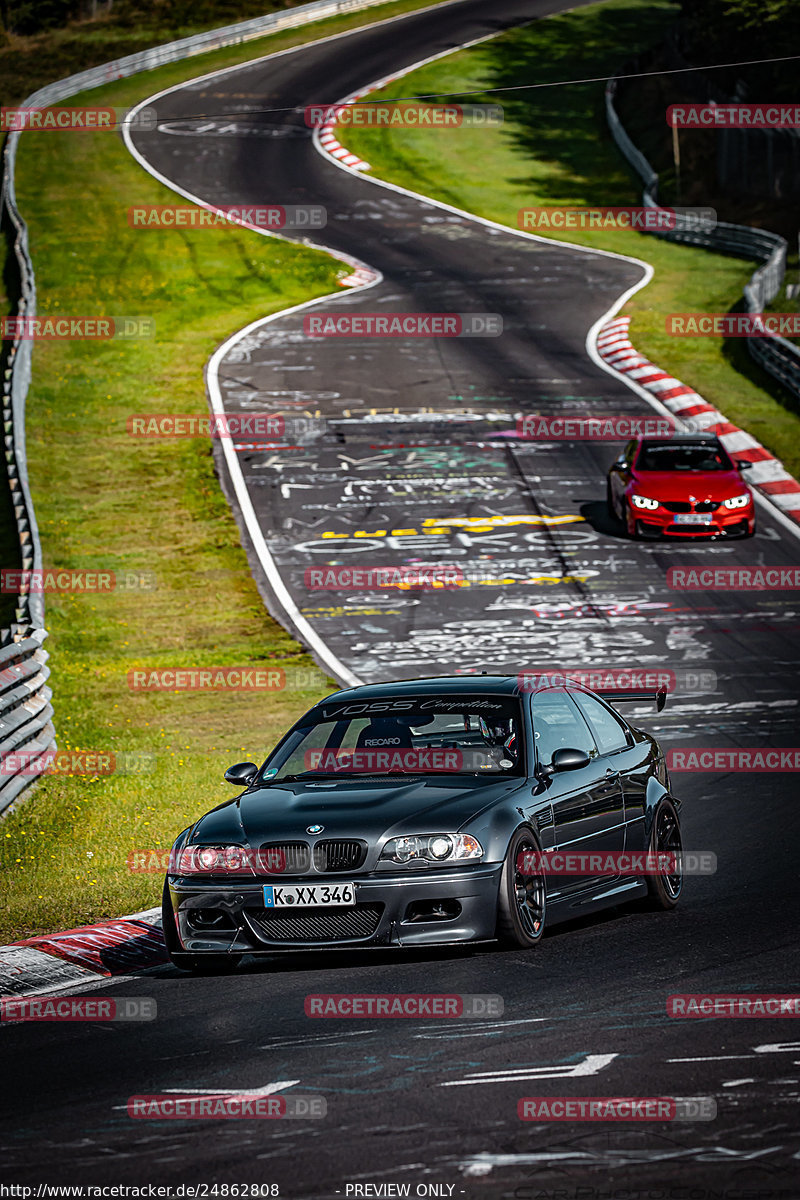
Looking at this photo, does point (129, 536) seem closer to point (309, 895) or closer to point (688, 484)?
point (688, 484)

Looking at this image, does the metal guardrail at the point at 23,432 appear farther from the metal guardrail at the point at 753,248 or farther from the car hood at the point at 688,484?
the metal guardrail at the point at 753,248

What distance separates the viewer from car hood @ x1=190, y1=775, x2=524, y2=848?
8.57 m

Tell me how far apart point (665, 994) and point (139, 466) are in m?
23.7

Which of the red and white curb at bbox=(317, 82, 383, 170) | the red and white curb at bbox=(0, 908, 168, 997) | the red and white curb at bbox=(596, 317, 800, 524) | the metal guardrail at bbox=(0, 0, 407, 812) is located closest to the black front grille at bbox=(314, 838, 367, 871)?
the red and white curb at bbox=(0, 908, 168, 997)

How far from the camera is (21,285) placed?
41.4m

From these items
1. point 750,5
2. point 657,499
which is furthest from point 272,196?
point 657,499

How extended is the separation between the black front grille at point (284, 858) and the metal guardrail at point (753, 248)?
26.9 m

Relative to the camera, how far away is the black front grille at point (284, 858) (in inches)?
337

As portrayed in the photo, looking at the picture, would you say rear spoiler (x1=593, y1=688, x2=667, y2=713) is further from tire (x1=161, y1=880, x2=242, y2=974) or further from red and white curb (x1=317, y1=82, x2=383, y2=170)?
red and white curb (x1=317, y1=82, x2=383, y2=170)

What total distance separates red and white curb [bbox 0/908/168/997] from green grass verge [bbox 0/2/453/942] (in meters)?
0.38

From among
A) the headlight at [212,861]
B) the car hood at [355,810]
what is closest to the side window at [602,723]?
the car hood at [355,810]

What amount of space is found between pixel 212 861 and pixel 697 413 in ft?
81.6

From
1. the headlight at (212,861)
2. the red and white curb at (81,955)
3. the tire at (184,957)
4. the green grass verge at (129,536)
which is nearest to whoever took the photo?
the headlight at (212,861)

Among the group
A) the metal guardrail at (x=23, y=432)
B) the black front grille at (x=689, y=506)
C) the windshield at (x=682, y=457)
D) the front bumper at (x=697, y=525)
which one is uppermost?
the metal guardrail at (x=23, y=432)
